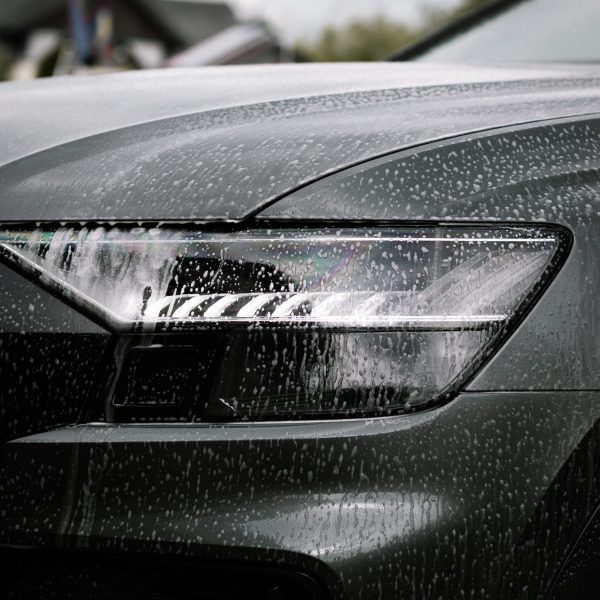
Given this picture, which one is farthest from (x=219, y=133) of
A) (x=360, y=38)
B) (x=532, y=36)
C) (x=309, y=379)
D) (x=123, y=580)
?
(x=360, y=38)

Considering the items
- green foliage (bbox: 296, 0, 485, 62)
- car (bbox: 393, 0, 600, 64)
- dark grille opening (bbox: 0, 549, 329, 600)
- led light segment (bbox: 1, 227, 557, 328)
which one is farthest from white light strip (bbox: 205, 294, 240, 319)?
green foliage (bbox: 296, 0, 485, 62)

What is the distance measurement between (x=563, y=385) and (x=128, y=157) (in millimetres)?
625

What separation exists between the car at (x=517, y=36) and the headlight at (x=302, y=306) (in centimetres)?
147

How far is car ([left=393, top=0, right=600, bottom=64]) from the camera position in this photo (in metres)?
2.67

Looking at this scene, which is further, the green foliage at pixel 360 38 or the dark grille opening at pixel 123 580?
the green foliage at pixel 360 38

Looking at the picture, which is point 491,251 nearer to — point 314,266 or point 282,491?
point 314,266

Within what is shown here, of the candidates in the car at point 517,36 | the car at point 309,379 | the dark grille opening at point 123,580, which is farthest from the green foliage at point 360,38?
the dark grille opening at point 123,580

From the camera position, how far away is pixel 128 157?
1.28 m

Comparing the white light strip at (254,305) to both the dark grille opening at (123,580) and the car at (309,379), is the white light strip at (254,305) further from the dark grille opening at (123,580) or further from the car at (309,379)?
the dark grille opening at (123,580)

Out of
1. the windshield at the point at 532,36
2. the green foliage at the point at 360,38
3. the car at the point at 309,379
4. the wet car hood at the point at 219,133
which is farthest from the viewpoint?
the green foliage at the point at 360,38

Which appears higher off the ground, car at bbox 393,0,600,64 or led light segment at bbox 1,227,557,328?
car at bbox 393,0,600,64

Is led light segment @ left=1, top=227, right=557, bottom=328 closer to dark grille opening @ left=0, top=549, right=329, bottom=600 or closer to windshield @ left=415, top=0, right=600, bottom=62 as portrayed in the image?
dark grille opening @ left=0, top=549, right=329, bottom=600

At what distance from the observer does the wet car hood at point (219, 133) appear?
1.20 m

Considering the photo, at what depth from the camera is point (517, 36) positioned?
2875mm
